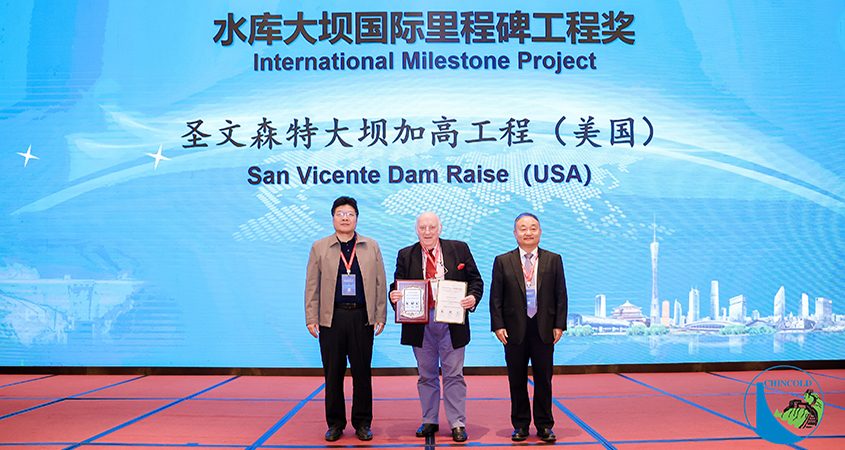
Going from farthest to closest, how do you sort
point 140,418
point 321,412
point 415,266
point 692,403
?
1. point 692,403
2. point 321,412
3. point 140,418
4. point 415,266

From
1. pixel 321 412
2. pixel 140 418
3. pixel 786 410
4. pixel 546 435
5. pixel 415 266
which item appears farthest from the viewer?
pixel 321 412

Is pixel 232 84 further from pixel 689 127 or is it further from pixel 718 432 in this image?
pixel 718 432

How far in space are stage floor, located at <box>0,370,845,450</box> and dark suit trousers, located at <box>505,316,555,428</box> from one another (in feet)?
0.46

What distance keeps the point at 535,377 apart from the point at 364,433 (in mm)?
1050

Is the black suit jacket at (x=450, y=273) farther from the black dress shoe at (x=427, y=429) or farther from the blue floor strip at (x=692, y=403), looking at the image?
the blue floor strip at (x=692, y=403)

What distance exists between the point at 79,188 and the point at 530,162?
14.8 ft

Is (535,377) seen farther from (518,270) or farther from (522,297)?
(518,270)

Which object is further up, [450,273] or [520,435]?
[450,273]

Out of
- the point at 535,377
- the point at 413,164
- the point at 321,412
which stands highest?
the point at 413,164

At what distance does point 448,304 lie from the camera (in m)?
3.82

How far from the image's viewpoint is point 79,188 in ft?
21.9

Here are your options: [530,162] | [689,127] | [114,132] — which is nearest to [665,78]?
[689,127]

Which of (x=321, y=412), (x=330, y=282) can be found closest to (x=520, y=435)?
(x=330, y=282)

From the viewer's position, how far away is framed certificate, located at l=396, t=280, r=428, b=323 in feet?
12.6
